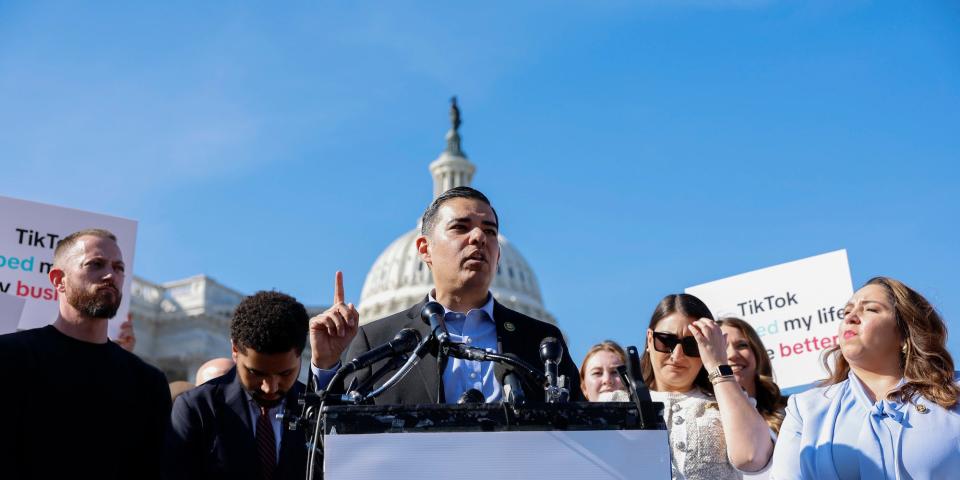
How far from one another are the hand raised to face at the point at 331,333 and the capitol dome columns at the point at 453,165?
3774 inches

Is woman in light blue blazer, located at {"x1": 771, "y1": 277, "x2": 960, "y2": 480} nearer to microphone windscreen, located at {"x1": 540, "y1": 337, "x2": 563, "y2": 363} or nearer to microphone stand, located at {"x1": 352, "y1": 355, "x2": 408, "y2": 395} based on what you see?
microphone windscreen, located at {"x1": 540, "y1": 337, "x2": 563, "y2": 363}

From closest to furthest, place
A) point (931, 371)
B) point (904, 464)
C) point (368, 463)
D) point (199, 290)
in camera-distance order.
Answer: point (368, 463) < point (904, 464) < point (931, 371) < point (199, 290)

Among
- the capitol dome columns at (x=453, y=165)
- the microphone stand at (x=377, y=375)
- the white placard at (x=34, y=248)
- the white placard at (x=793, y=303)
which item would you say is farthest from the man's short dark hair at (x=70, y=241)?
the capitol dome columns at (x=453, y=165)

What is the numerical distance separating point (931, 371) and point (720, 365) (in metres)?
0.75

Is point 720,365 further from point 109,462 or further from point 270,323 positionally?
point 109,462

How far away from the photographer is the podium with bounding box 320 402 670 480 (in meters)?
2.68

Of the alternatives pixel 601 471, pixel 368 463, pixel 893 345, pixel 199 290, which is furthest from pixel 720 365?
pixel 199 290

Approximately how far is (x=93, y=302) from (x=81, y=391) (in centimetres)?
40

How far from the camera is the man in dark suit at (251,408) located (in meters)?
4.38

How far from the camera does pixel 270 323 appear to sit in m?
4.58

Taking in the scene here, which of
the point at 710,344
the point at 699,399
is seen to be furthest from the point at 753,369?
the point at 710,344

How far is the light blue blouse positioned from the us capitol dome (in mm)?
89394

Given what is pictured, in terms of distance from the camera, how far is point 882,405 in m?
4.05

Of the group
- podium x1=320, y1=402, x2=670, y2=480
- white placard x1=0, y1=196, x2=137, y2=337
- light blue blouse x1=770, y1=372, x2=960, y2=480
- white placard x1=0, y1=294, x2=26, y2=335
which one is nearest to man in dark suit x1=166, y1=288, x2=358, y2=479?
podium x1=320, y1=402, x2=670, y2=480
